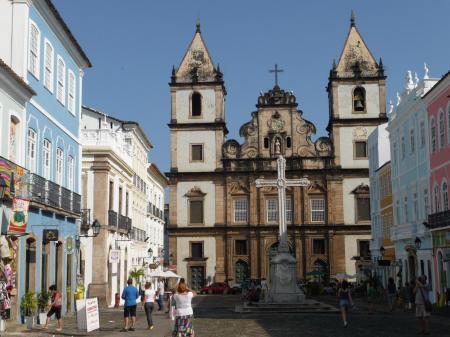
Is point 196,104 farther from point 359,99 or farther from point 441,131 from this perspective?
point 441,131

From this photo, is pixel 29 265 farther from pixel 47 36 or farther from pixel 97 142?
pixel 97 142

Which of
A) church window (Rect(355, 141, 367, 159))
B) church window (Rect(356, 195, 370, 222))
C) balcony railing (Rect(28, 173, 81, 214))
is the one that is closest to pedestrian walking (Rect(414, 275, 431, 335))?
balcony railing (Rect(28, 173, 81, 214))

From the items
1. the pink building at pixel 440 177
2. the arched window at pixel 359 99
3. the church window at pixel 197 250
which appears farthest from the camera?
the arched window at pixel 359 99

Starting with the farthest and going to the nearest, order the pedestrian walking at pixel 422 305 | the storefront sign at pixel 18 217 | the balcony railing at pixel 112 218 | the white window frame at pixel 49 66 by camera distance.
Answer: the balcony railing at pixel 112 218 → the white window frame at pixel 49 66 → the storefront sign at pixel 18 217 → the pedestrian walking at pixel 422 305

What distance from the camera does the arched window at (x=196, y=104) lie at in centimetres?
6350

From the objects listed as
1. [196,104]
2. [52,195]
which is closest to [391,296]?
[52,195]

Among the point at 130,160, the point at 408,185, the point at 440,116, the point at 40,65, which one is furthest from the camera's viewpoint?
the point at 130,160

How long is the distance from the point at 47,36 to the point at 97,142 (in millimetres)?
11201

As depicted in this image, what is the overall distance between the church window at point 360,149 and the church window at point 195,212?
14110mm

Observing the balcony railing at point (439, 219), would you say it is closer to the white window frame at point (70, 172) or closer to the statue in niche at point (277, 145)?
the white window frame at point (70, 172)

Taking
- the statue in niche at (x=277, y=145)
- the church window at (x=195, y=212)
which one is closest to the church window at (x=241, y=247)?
the church window at (x=195, y=212)

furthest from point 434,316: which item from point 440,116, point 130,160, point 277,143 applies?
point 277,143

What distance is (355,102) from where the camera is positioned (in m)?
62.8

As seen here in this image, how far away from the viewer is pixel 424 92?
34875 millimetres
